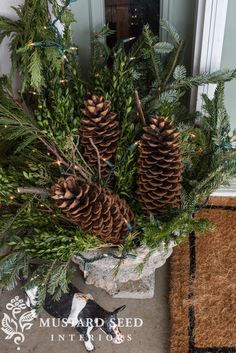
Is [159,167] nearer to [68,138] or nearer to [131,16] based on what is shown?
[68,138]

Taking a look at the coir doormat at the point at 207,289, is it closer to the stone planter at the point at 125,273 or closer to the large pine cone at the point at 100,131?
the stone planter at the point at 125,273

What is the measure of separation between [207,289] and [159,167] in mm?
397

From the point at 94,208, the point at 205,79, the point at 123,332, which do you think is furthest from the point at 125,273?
the point at 205,79

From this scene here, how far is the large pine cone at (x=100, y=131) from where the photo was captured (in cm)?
84

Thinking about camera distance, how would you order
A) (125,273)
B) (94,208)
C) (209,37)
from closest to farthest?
(94,208) → (209,37) → (125,273)

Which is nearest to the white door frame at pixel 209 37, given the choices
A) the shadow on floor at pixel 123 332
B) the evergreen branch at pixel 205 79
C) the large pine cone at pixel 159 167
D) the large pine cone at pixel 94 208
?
the evergreen branch at pixel 205 79

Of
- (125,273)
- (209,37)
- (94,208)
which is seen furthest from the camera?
(125,273)

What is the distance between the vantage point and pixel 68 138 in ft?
2.81

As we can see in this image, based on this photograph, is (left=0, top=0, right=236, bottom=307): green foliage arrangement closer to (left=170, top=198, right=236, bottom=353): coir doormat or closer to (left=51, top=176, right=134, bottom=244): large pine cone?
(left=51, top=176, right=134, bottom=244): large pine cone

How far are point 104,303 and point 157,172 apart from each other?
41 cm

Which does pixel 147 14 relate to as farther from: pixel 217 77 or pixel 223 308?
pixel 223 308

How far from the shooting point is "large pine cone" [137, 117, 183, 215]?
2.70ft

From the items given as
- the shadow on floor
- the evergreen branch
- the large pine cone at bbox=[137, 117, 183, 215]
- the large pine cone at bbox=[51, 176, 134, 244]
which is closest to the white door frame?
the evergreen branch

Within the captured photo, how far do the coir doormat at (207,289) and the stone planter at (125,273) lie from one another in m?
0.07
